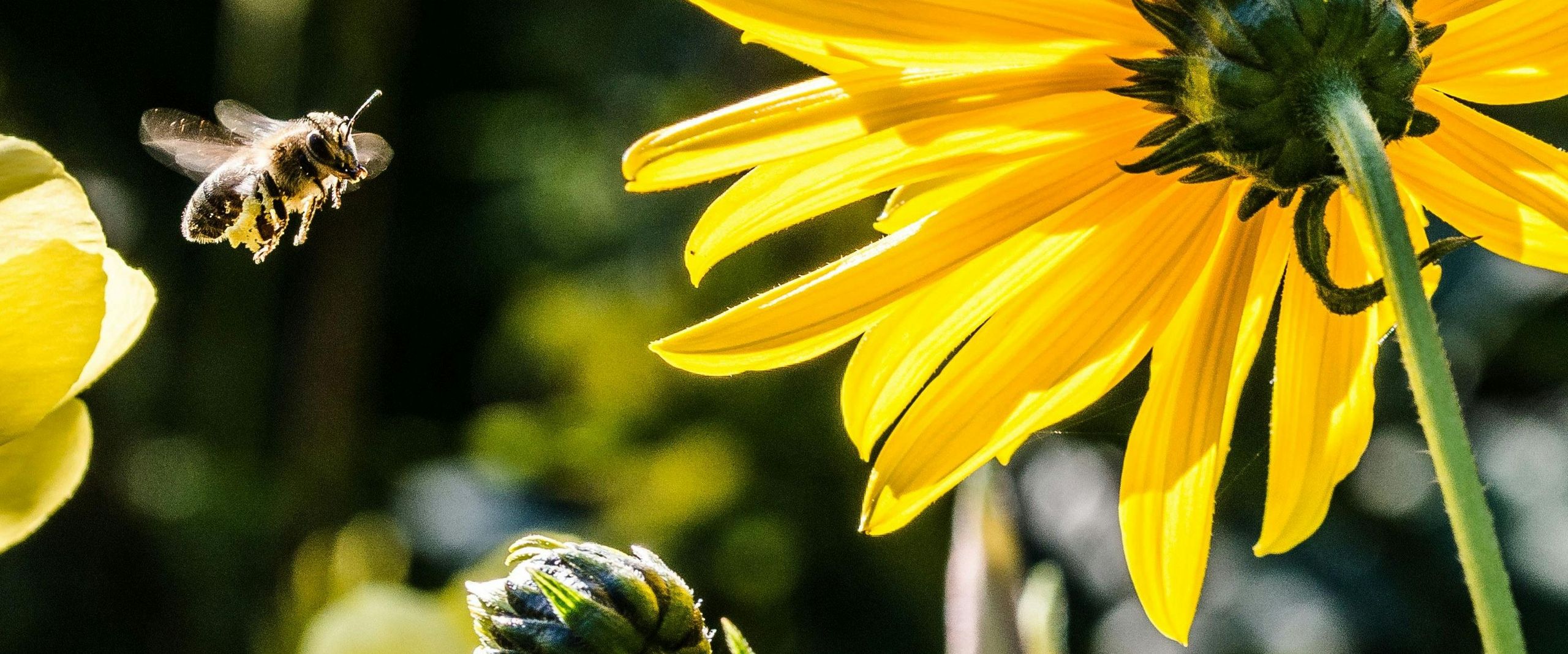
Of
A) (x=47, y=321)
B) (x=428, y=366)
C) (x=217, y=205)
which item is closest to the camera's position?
(x=47, y=321)

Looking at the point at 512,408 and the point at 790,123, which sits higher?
the point at 790,123

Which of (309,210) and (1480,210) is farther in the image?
(309,210)

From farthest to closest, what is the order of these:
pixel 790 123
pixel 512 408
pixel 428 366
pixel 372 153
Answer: pixel 428 366 → pixel 512 408 → pixel 372 153 → pixel 790 123

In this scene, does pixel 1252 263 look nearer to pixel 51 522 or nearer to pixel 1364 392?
pixel 1364 392

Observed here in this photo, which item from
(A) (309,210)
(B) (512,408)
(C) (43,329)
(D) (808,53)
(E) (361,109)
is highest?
(D) (808,53)

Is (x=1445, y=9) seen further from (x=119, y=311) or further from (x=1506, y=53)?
(x=119, y=311)

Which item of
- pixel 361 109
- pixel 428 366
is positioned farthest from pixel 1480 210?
pixel 428 366
